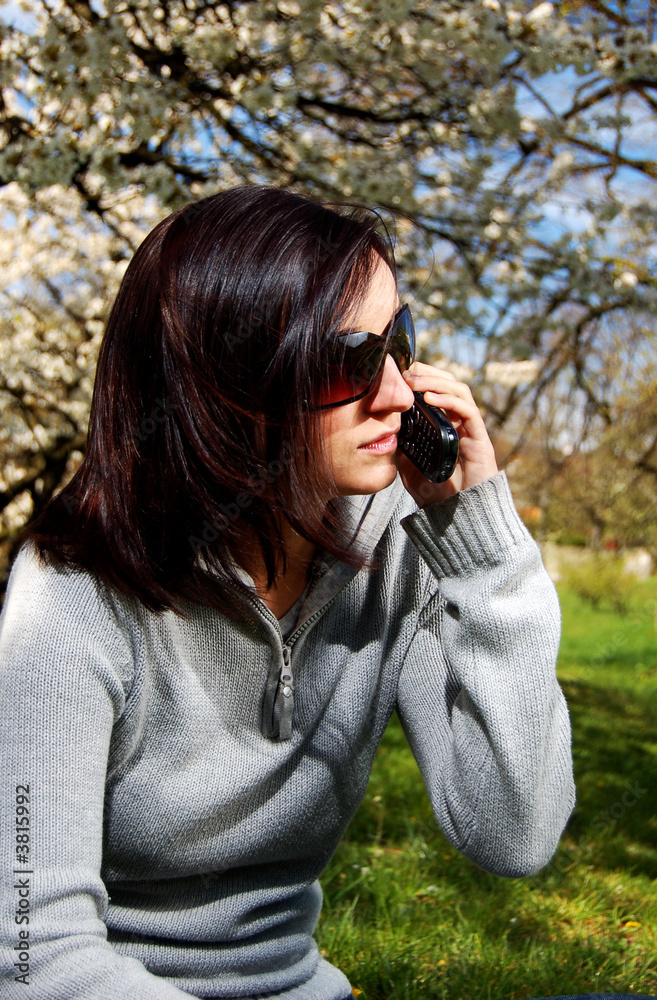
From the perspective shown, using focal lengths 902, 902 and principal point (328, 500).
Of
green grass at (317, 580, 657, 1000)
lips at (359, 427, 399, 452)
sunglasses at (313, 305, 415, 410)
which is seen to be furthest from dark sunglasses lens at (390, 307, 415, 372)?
green grass at (317, 580, 657, 1000)

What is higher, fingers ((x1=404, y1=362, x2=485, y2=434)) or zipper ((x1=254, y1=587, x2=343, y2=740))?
fingers ((x1=404, y1=362, x2=485, y2=434))

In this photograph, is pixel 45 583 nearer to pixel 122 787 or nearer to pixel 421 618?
pixel 122 787

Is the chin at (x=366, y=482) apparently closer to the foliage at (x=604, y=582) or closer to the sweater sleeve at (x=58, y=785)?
the sweater sleeve at (x=58, y=785)

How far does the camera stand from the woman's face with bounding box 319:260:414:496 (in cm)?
129

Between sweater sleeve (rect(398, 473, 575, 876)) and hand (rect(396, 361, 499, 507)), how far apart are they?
0.16ft

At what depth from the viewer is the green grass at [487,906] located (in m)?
2.08

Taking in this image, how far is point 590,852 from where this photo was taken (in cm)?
297

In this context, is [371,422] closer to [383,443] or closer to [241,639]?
[383,443]

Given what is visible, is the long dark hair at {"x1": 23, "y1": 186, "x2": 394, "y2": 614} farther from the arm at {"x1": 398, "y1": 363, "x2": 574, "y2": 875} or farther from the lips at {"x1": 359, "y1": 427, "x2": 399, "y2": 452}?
the arm at {"x1": 398, "y1": 363, "x2": 574, "y2": 875}

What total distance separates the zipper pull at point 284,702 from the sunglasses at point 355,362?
0.38m

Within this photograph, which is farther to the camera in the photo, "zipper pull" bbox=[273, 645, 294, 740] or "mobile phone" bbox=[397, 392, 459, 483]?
"mobile phone" bbox=[397, 392, 459, 483]

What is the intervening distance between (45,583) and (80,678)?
0.44ft

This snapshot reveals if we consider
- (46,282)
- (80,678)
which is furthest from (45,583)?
(46,282)

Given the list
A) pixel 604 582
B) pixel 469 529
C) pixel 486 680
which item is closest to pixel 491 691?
pixel 486 680
